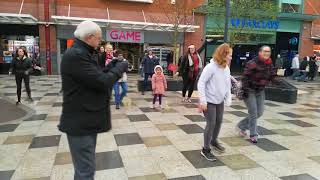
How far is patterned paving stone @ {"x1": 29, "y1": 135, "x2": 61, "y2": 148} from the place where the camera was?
5346mm

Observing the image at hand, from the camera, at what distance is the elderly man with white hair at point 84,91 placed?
2650mm

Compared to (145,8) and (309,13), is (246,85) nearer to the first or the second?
(145,8)

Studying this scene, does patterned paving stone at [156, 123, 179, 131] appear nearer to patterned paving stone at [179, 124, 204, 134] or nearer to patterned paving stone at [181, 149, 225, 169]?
patterned paving stone at [179, 124, 204, 134]

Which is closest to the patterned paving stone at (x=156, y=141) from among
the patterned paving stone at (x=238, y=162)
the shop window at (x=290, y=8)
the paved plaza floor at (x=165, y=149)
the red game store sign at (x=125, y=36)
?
the paved plaza floor at (x=165, y=149)

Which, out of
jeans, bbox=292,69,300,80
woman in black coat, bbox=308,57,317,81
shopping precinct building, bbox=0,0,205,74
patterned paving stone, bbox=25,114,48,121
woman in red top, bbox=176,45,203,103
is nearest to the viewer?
patterned paving stone, bbox=25,114,48,121

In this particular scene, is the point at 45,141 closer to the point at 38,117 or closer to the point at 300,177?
the point at 38,117

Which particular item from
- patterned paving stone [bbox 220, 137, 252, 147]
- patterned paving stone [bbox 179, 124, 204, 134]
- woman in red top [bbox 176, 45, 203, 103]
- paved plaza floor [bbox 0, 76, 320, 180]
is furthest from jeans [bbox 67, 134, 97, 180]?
woman in red top [bbox 176, 45, 203, 103]

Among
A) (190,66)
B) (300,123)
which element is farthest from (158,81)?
(300,123)

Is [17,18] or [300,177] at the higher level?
[17,18]

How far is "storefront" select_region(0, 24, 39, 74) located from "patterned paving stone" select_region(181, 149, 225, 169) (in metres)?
16.5

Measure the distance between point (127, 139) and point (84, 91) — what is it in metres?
3.11

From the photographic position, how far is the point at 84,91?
272 centimetres

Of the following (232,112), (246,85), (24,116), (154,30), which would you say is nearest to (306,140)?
(246,85)

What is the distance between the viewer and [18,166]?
443 centimetres
